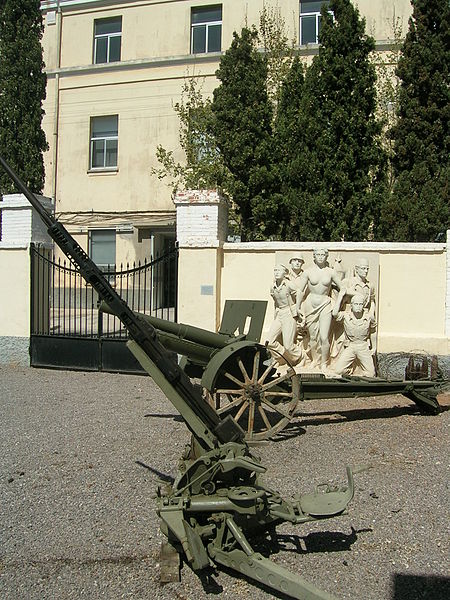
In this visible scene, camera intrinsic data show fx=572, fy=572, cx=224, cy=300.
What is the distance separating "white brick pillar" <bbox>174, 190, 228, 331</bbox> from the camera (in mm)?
8773

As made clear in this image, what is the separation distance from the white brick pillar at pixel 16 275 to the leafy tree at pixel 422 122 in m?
6.09

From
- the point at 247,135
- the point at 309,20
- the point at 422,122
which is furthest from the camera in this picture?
the point at 309,20

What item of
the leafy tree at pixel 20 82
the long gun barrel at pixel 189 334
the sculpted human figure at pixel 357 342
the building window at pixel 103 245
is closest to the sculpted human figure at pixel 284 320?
the sculpted human figure at pixel 357 342

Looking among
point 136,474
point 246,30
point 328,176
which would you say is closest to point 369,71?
point 328,176

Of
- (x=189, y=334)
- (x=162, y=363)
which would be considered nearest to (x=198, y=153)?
(x=189, y=334)

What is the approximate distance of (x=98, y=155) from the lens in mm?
19172

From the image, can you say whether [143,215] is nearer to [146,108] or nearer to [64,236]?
[146,108]

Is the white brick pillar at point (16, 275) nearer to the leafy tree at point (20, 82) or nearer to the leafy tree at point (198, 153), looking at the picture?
the leafy tree at point (20, 82)

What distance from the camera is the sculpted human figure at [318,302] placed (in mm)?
8109

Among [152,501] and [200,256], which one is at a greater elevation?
[200,256]

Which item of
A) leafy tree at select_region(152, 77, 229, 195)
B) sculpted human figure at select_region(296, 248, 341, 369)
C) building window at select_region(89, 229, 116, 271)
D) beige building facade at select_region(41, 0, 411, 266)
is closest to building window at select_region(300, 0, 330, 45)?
beige building facade at select_region(41, 0, 411, 266)

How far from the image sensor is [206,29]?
1809 centimetres

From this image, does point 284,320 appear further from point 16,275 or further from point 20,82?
point 20,82

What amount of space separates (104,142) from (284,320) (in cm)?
1316
